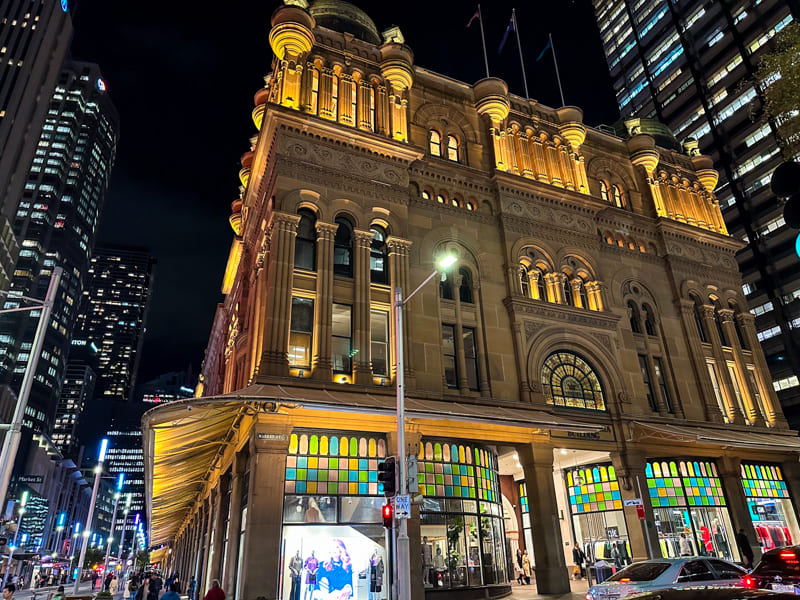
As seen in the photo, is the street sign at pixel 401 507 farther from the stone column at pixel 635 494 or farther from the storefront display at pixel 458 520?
the stone column at pixel 635 494

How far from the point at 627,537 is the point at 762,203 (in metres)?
66.5

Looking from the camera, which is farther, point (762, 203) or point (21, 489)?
point (21, 489)

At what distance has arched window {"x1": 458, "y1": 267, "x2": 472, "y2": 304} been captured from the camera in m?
27.1

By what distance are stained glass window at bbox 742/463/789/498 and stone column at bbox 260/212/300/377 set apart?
26.7 metres

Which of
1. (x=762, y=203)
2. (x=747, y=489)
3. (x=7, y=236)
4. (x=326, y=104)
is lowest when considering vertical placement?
(x=747, y=489)

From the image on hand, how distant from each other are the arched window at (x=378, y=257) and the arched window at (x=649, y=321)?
55.6 feet

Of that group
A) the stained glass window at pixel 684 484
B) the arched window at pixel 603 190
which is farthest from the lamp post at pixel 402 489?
the arched window at pixel 603 190

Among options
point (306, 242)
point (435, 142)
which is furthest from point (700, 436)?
point (306, 242)

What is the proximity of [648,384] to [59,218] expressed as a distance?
595 ft

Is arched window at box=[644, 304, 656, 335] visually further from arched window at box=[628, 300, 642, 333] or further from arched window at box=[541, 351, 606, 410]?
arched window at box=[541, 351, 606, 410]

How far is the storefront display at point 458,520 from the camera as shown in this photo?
2064 cm

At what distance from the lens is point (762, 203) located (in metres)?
73.9

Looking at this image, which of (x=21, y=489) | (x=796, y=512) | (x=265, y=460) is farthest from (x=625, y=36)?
(x=21, y=489)

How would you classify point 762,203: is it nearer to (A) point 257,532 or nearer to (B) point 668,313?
(B) point 668,313
